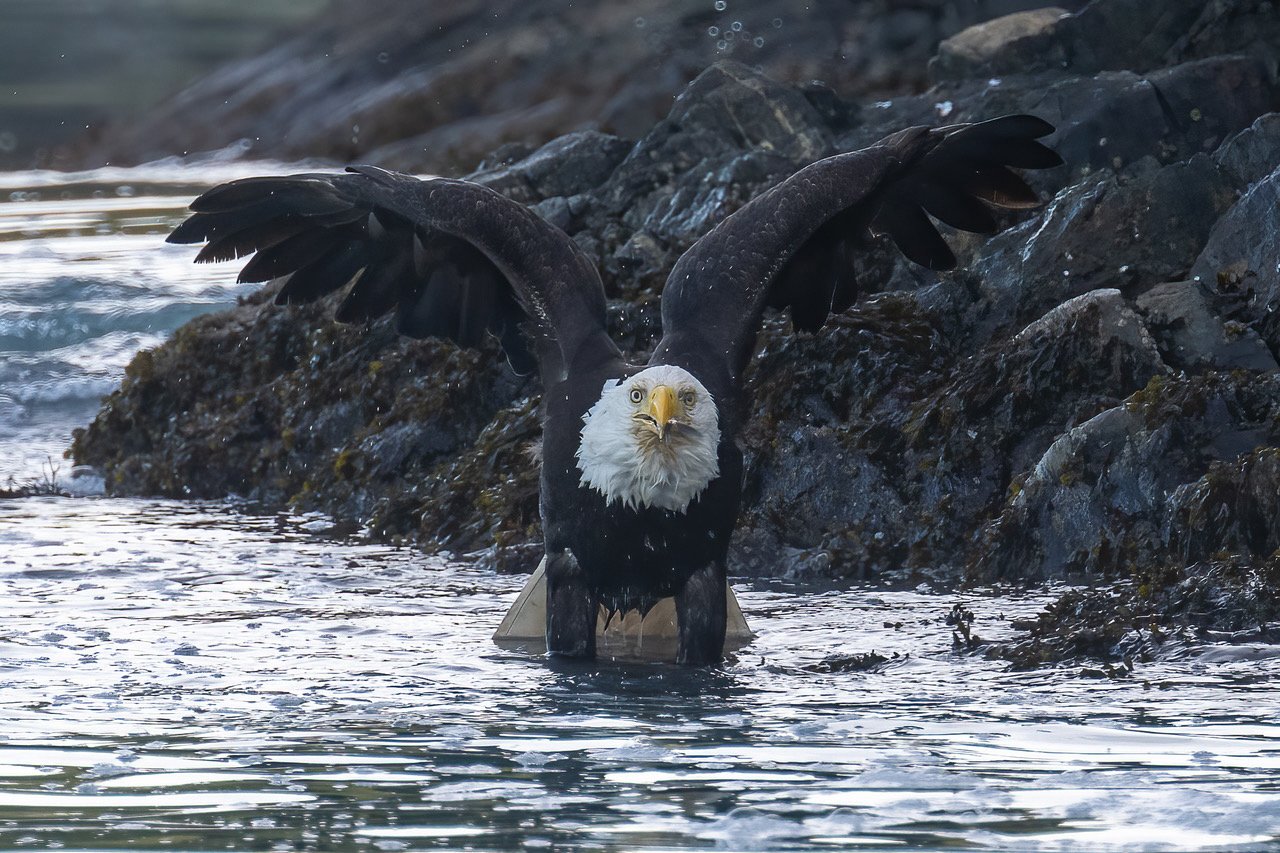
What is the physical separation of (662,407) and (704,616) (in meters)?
0.88

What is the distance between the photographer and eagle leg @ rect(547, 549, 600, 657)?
6594 mm

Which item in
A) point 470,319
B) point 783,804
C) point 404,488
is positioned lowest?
point 783,804

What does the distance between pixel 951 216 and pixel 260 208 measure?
2776 mm

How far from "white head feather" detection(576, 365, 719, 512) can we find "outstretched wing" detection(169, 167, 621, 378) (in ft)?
1.77

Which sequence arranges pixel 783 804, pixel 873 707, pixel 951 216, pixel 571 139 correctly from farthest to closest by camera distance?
pixel 571 139 → pixel 951 216 → pixel 873 707 → pixel 783 804

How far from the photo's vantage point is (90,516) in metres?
10.3

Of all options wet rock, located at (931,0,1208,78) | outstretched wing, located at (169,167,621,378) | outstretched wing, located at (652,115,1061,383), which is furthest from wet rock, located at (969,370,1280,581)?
wet rock, located at (931,0,1208,78)

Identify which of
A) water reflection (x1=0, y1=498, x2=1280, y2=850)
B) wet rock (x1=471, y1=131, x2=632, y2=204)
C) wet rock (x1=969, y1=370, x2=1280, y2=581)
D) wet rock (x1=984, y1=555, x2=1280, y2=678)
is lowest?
water reflection (x1=0, y1=498, x2=1280, y2=850)

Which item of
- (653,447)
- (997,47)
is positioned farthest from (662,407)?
(997,47)

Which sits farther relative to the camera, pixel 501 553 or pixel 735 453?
pixel 501 553

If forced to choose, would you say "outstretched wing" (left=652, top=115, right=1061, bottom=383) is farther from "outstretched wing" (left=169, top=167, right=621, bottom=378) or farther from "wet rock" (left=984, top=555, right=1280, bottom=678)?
"wet rock" (left=984, top=555, right=1280, bottom=678)

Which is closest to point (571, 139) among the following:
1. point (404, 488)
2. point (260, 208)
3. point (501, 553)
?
point (404, 488)

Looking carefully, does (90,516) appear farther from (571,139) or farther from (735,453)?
(735,453)

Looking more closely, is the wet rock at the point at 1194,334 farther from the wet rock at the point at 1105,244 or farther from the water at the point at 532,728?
the water at the point at 532,728
